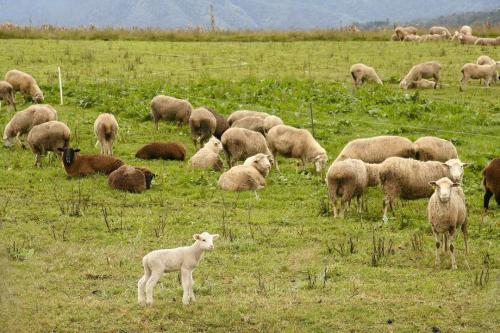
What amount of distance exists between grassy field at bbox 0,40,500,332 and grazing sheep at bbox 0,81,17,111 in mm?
981

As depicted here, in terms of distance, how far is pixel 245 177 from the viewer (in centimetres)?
1705

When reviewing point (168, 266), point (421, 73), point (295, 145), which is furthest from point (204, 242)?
point (421, 73)

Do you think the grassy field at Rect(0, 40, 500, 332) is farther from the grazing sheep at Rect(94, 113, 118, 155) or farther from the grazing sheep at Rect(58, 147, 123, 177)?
the grazing sheep at Rect(94, 113, 118, 155)

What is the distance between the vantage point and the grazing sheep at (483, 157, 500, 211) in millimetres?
15680

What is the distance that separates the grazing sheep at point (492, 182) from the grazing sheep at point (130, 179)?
6.61 metres

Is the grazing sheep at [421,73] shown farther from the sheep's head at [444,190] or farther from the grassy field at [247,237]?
the sheep's head at [444,190]

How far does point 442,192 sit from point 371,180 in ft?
10.5

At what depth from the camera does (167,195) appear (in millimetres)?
16531

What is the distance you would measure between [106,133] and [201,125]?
2.58 m

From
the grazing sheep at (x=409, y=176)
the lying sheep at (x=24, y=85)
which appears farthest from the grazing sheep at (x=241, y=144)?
the lying sheep at (x=24, y=85)

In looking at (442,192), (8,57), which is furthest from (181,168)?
(8,57)

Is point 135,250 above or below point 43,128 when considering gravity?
below

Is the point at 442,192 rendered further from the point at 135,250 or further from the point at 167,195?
the point at 167,195

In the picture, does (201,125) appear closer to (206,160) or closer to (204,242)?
(206,160)
